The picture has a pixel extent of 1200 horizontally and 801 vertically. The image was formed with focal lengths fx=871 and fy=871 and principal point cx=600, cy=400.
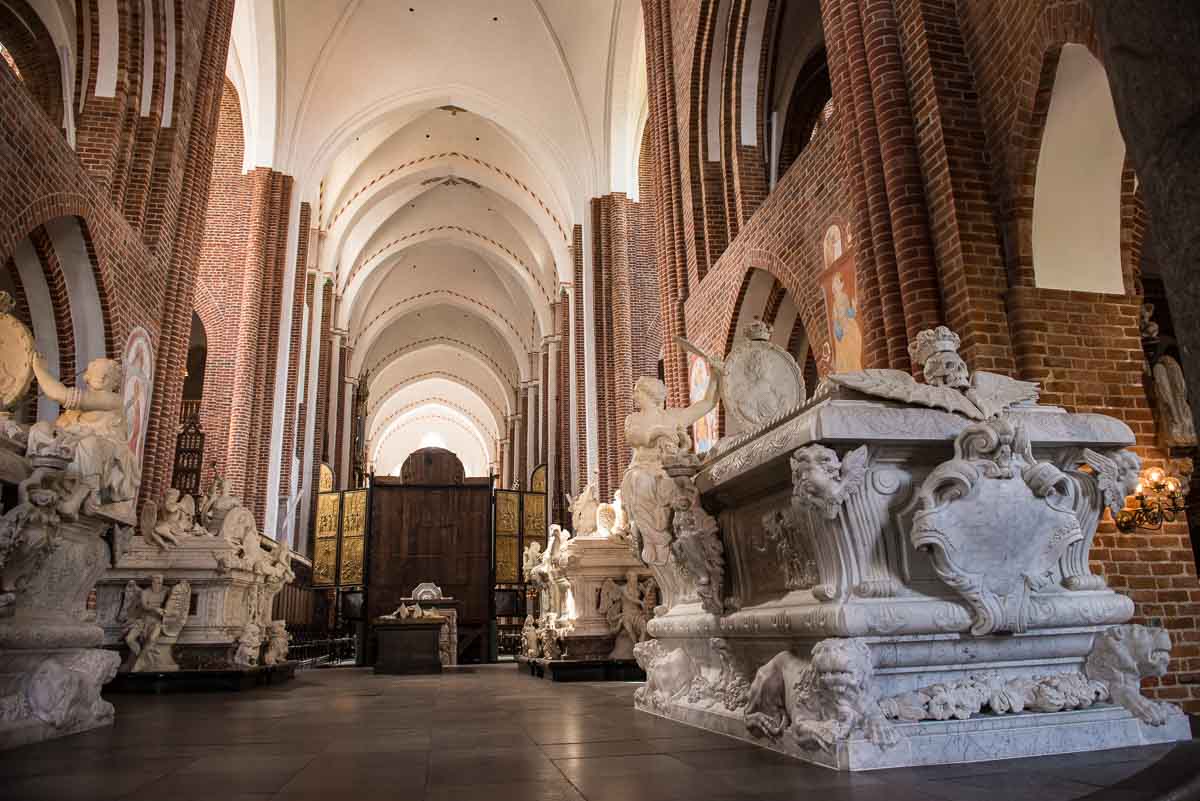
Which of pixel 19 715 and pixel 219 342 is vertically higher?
pixel 219 342

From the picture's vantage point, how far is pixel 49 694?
4.08 meters

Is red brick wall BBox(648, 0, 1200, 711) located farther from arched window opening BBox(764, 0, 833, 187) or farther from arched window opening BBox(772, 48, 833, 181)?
arched window opening BBox(772, 48, 833, 181)

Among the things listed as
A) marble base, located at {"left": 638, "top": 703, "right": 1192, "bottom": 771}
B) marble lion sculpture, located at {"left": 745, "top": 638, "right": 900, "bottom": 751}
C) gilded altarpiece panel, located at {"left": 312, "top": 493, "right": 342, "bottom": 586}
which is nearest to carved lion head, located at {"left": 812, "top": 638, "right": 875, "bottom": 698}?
marble lion sculpture, located at {"left": 745, "top": 638, "right": 900, "bottom": 751}

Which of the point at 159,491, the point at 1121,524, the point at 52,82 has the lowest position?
the point at 1121,524

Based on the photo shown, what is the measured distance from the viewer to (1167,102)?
3.38ft

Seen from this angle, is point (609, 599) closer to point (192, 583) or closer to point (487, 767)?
point (192, 583)

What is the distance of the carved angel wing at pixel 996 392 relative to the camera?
3340mm

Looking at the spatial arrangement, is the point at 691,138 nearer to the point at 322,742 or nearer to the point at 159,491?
the point at 159,491

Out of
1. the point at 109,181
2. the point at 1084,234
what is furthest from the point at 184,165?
the point at 1084,234

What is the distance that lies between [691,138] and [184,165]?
5.91m

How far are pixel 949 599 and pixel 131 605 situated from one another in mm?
7144

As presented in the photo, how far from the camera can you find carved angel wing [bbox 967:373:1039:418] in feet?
11.0

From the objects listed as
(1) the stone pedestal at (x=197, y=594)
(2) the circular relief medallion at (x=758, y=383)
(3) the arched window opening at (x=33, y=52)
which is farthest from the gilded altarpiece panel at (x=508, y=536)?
(2) the circular relief medallion at (x=758, y=383)

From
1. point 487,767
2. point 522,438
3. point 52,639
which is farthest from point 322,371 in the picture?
point 487,767
